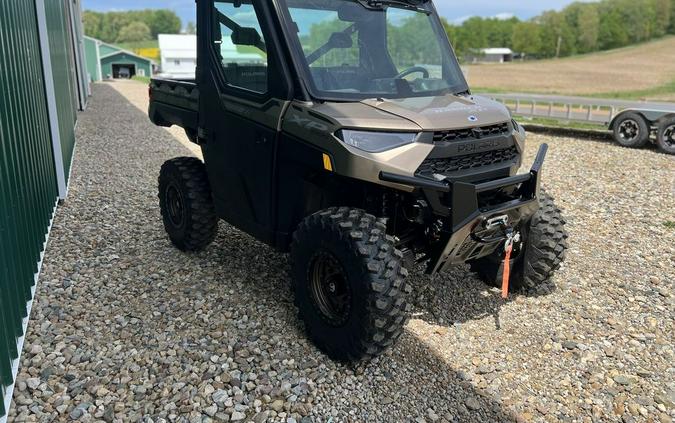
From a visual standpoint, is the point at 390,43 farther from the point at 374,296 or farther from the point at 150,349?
the point at 150,349

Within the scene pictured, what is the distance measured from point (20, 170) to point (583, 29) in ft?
355

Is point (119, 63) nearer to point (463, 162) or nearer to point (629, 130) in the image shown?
point (629, 130)

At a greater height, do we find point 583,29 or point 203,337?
point 583,29

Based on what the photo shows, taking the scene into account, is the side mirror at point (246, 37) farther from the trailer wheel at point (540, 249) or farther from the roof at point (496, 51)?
the roof at point (496, 51)

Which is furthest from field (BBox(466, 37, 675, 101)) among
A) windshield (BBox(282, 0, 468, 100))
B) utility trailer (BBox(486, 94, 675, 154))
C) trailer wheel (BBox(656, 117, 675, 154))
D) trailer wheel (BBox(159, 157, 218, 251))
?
trailer wheel (BBox(159, 157, 218, 251))

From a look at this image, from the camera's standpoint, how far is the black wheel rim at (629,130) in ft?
36.8

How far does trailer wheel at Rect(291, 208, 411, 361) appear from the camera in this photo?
3092mm

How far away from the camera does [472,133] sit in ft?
11.2

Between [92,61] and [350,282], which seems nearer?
[350,282]

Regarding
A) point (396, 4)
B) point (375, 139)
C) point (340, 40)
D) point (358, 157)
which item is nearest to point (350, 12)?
point (340, 40)

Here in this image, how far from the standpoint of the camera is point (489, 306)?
14.1 feet

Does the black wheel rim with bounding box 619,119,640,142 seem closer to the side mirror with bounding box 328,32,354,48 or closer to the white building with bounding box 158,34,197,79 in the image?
the side mirror with bounding box 328,32,354,48

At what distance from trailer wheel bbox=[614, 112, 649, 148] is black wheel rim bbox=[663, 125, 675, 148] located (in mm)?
424

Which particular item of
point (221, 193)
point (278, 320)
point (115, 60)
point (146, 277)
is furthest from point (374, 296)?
point (115, 60)
